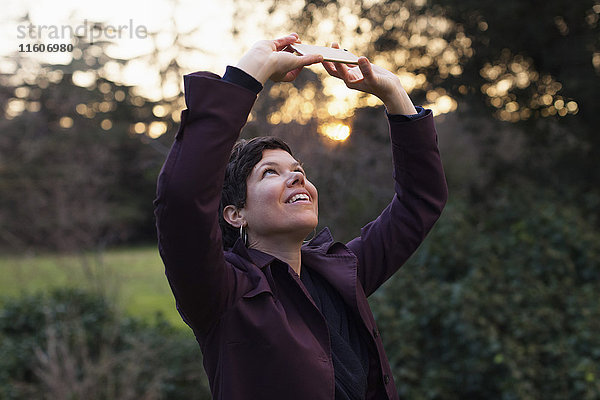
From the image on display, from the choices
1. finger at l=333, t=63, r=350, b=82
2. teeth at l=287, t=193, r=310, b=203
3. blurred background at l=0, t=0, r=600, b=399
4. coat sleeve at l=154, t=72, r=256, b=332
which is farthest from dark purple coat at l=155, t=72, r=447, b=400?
blurred background at l=0, t=0, r=600, b=399

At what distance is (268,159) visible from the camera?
65.7 inches

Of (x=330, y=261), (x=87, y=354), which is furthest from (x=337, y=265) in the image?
(x=87, y=354)

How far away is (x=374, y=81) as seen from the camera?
5.58 ft

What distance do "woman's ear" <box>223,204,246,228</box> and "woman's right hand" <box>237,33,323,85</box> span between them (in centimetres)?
40

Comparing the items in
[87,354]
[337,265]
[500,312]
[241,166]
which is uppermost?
[241,166]

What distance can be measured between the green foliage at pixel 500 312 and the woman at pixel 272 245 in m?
2.59

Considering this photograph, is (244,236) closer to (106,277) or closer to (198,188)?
(198,188)

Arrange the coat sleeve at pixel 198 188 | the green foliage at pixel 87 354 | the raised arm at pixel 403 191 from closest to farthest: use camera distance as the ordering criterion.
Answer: the coat sleeve at pixel 198 188
the raised arm at pixel 403 191
the green foliage at pixel 87 354

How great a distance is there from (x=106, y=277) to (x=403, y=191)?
18.3 ft

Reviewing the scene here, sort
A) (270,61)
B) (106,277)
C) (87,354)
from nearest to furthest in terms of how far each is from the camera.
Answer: (270,61)
(87,354)
(106,277)

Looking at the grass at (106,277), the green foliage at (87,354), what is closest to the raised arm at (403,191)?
the green foliage at (87,354)

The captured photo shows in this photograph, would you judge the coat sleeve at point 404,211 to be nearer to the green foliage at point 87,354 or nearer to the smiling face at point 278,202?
the smiling face at point 278,202

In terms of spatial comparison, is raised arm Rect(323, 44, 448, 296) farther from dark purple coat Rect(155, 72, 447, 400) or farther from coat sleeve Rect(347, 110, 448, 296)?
dark purple coat Rect(155, 72, 447, 400)

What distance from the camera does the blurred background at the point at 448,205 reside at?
169 inches
